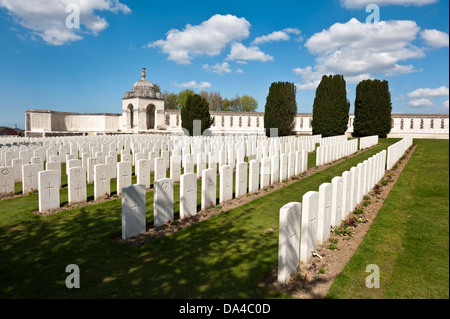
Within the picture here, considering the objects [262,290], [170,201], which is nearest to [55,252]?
[170,201]

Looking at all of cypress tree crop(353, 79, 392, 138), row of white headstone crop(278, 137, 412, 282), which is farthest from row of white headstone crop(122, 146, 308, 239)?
cypress tree crop(353, 79, 392, 138)

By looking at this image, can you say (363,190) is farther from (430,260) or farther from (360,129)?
(360,129)

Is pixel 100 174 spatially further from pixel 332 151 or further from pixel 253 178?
pixel 332 151

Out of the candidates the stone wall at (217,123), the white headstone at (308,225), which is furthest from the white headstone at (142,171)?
the stone wall at (217,123)

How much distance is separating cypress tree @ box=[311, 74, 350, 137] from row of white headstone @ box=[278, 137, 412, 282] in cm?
2555

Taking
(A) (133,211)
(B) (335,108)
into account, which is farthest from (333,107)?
(A) (133,211)

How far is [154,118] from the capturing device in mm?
49531

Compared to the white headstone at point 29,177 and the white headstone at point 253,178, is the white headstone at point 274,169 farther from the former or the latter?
the white headstone at point 29,177

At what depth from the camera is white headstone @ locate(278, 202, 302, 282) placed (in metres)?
3.80

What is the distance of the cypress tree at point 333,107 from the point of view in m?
31.2

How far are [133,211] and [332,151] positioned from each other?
41.0 ft

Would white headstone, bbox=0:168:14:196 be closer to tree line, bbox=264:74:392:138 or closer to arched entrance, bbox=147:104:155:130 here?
tree line, bbox=264:74:392:138

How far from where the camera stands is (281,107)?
3434cm
